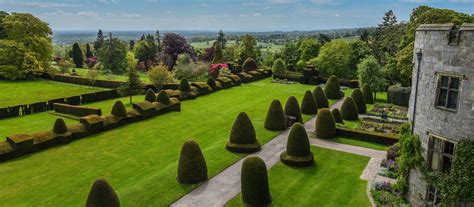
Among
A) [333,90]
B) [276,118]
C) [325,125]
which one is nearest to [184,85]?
[276,118]

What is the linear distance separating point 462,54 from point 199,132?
2061 cm

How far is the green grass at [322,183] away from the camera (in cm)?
1684

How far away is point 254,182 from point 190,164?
4238 millimetres

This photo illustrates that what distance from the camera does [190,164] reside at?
1823 centimetres

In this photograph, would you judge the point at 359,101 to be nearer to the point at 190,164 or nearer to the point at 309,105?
the point at 309,105

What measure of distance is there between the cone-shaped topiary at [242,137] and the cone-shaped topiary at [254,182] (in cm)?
713

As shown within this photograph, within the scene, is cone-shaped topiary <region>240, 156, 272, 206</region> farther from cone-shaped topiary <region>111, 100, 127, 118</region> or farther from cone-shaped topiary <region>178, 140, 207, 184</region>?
cone-shaped topiary <region>111, 100, 127, 118</region>

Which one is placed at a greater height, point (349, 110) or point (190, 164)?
point (349, 110)

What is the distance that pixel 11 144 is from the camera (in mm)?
22609

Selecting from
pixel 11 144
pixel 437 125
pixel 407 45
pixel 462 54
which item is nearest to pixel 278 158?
pixel 437 125

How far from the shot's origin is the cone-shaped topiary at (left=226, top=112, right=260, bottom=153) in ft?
75.7

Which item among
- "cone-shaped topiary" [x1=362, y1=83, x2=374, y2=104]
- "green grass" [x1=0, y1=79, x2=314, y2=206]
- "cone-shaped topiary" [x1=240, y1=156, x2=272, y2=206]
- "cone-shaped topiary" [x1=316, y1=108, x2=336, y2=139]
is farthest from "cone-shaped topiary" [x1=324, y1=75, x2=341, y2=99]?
"cone-shaped topiary" [x1=240, y1=156, x2=272, y2=206]

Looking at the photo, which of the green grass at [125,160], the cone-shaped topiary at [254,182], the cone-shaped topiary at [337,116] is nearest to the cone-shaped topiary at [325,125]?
the cone-shaped topiary at [337,116]

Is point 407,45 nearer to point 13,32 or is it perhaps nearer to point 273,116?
point 273,116
